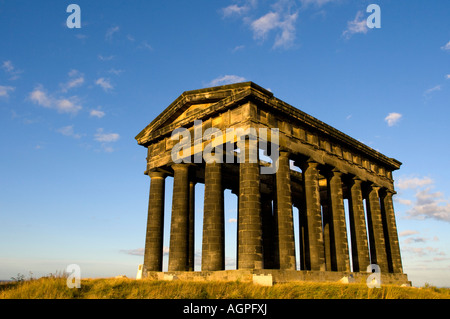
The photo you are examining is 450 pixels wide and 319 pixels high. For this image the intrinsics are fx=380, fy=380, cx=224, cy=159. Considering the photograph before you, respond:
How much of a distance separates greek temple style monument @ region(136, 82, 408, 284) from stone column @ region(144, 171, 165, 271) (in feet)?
0.23

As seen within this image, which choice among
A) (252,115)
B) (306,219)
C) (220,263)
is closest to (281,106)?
(252,115)

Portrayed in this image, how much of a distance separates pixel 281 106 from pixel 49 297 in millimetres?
16926

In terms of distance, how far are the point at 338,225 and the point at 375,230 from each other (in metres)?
6.89

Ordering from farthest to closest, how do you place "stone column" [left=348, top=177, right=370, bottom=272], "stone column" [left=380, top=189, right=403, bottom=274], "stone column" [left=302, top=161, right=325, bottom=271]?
"stone column" [left=380, top=189, right=403, bottom=274] → "stone column" [left=348, top=177, right=370, bottom=272] → "stone column" [left=302, top=161, right=325, bottom=271]

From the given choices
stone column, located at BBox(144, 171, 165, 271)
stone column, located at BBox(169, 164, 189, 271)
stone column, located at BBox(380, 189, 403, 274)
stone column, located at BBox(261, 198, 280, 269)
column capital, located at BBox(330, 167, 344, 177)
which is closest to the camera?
stone column, located at BBox(169, 164, 189, 271)

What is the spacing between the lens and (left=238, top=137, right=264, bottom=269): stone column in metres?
20.0

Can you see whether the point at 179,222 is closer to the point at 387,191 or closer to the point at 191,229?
the point at 191,229

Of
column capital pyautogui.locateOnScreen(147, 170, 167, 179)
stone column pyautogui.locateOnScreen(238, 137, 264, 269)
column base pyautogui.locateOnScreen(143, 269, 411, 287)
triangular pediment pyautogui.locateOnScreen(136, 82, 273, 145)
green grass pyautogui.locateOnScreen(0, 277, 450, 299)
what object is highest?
triangular pediment pyautogui.locateOnScreen(136, 82, 273, 145)

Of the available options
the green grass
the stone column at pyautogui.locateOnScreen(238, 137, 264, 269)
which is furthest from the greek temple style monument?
the green grass

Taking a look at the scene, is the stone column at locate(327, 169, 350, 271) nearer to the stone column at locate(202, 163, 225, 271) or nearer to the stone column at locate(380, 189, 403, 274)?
the stone column at locate(380, 189, 403, 274)

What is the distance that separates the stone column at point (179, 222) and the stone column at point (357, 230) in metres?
13.4

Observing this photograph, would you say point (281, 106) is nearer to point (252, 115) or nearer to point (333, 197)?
point (252, 115)

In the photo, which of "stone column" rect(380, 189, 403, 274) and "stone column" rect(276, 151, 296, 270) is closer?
"stone column" rect(276, 151, 296, 270)

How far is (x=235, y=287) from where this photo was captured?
54.0ft
